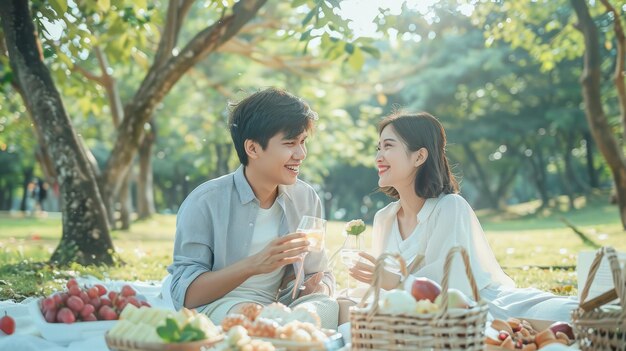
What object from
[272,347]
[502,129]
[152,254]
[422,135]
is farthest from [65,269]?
[502,129]

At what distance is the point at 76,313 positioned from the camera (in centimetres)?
442

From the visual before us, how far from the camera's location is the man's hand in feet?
13.6

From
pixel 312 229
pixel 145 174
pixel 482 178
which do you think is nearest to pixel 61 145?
pixel 312 229

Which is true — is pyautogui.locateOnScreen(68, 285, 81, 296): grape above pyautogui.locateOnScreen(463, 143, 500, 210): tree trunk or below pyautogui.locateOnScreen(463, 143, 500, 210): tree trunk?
below

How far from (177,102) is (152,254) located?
13.1 m

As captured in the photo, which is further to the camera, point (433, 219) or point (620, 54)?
point (620, 54)

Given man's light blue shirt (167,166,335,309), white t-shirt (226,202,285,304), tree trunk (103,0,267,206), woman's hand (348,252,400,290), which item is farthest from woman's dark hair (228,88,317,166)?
tree trunk (103,0,267,206)

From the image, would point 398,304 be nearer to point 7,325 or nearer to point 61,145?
point 7,325

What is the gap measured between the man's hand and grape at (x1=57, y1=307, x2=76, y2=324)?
42.5 inches

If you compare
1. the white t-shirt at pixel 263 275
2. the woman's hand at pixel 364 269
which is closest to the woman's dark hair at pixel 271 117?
the white t-shirt at pixel 263 275

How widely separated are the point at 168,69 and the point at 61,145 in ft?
6.01

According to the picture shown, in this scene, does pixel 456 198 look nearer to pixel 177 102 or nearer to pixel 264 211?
pixel 264 211

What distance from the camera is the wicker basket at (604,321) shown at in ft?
11.4

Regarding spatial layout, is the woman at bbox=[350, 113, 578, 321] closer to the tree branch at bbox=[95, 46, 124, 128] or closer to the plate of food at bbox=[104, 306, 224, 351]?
the plate of food at bbox=[104, 306, 224, 351]
